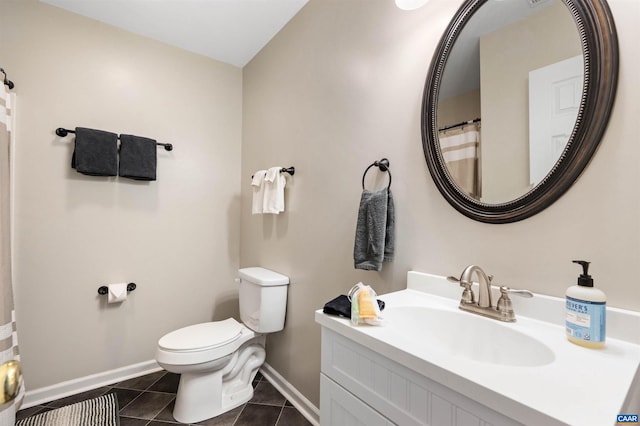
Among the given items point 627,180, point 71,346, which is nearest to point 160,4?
point 71,346

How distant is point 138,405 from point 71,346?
0.62 meters

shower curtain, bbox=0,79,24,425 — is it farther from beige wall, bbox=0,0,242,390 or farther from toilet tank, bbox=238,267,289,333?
toilet tank, bbox=238,267,289,333

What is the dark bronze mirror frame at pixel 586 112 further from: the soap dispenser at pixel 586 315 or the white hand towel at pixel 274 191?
the white hand towel at pixel 274 191

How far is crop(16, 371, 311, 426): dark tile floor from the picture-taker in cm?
164

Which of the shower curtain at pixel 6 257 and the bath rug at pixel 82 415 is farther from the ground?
the shower curtain at pixel 6 257

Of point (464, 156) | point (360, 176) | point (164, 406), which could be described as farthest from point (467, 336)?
point (164, 406)

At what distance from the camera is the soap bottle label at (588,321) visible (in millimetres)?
664

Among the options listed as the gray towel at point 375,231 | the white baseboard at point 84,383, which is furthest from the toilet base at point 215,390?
the gray towel at point 375,231

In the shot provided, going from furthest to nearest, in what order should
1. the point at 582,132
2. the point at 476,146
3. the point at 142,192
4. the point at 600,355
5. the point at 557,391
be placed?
the point at 142,192
the point at 476,146
the point at 582,132
the point at 600,355
the point at 557,391

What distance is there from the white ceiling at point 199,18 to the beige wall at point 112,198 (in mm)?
98

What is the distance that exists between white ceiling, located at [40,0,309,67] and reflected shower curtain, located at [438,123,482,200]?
4.69 ft

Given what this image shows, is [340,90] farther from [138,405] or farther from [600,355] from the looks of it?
[138,405]

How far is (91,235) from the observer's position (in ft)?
6.50

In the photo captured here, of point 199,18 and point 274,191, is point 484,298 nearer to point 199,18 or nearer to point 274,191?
point 274,191
